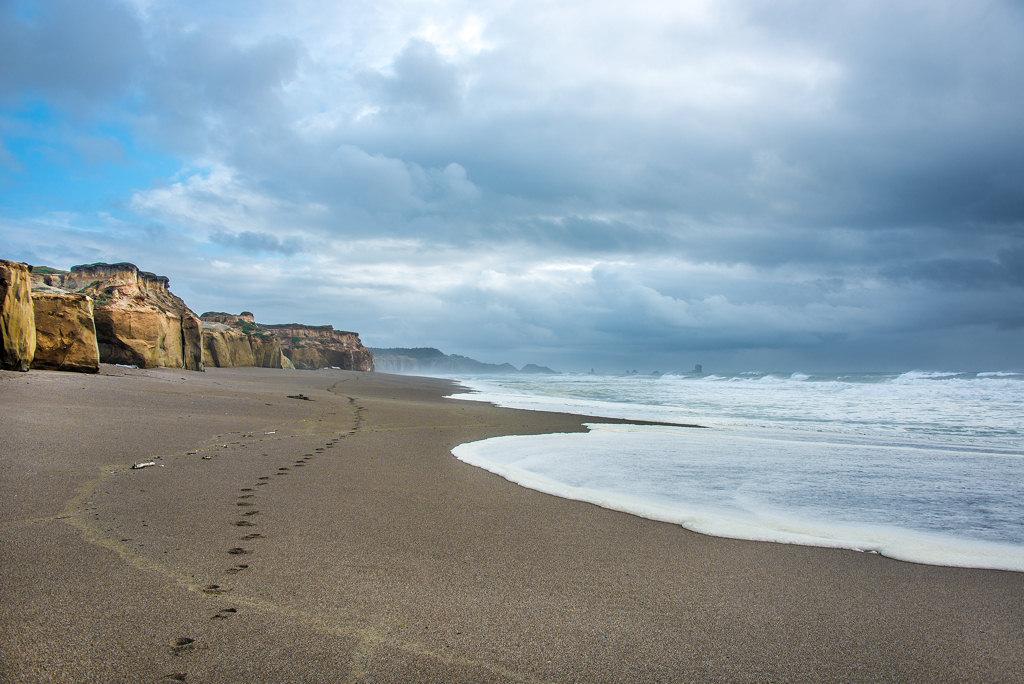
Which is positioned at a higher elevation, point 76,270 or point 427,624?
point 76,270

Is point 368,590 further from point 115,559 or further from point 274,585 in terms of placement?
point 115,559

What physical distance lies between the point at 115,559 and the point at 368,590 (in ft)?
5.68

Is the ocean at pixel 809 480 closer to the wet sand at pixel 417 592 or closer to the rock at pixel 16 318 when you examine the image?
the wet sand at pixel 417 592

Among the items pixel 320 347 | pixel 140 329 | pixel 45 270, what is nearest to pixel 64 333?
pixel 140 329

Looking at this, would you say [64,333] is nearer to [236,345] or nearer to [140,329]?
[140,329]

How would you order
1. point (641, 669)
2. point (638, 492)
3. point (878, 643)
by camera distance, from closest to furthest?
1. point (641, 669)
2. point (878, 643)
3. point (638, 492)

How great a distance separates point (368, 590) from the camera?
143 inches

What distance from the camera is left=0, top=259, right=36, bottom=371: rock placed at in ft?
40.9

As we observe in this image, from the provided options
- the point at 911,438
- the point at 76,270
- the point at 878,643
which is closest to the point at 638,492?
the point at 878,643

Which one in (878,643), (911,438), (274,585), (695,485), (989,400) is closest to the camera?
(878,643)

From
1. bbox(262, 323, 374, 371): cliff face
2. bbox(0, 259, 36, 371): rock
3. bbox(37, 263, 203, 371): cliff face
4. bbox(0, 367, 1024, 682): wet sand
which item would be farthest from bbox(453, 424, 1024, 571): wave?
bbox(262, 323, 374, 371): cliff face

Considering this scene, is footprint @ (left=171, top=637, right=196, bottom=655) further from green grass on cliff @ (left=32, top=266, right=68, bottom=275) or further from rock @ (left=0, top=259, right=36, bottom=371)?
green grass on cliff @ (left=32, top=266, right=68, bottom=275)

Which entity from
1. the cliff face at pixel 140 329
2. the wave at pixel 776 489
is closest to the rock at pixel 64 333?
the cliff face at pixel 140 329

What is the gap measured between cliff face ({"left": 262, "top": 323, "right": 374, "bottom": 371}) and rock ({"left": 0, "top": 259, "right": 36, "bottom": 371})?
67244 mm
